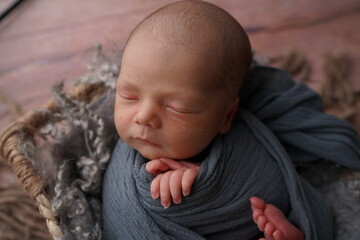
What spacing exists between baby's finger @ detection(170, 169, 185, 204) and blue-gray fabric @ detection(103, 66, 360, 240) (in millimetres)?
25

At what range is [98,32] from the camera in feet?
5.03

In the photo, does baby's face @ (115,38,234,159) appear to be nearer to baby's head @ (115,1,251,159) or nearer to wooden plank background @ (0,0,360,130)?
baby's head @ (115,1,251,159)

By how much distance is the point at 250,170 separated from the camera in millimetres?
829

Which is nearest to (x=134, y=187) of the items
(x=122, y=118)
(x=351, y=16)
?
(x=122, y=118)

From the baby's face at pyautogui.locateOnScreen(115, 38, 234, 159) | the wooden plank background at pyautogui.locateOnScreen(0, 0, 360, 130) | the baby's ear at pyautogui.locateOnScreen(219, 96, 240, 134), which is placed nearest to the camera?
the baby's face at pyautogui.locateOnScreen(115, 38, 234, 159)

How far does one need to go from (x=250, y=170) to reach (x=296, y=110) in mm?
246

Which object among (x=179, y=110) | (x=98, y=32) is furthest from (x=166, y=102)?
(x=98, y=32)

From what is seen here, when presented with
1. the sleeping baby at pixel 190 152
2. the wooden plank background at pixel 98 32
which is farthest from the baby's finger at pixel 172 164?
the wooden plank background at pixel 98 32

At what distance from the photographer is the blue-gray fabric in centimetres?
78

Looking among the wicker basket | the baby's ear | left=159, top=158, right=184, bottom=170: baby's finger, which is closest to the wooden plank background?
the wicker basket

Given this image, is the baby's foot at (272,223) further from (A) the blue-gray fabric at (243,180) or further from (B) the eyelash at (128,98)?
(B) the eyelash at (128,98)

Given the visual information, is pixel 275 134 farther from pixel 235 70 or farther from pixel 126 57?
pixel 126 57

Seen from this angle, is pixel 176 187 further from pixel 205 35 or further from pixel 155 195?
pixel 205 35

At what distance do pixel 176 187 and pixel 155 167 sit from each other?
2.3 inches
